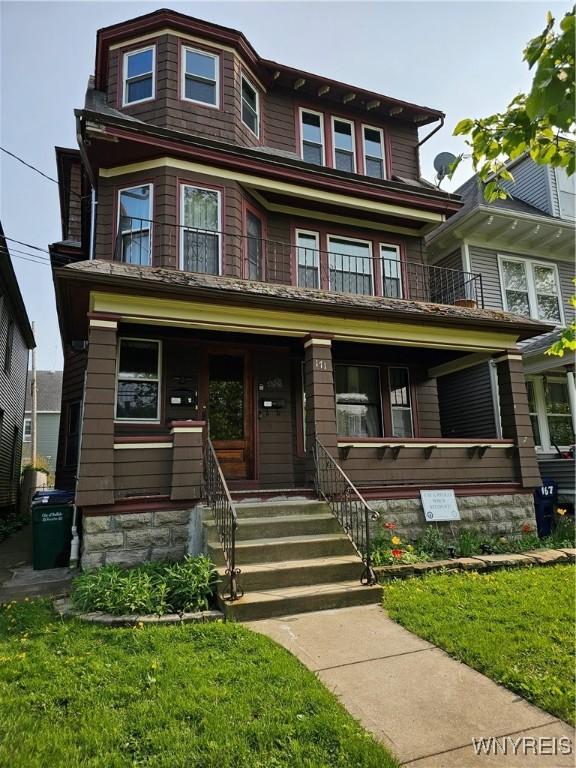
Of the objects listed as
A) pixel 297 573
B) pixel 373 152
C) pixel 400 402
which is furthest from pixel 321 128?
pixel 297 573

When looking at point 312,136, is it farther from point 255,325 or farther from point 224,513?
point 224,513

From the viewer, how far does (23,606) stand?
5.05 m

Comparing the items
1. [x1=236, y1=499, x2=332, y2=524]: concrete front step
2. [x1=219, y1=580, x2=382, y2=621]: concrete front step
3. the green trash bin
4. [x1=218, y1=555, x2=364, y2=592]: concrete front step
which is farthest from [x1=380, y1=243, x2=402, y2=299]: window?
the green trash bin

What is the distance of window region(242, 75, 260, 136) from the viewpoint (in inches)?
399

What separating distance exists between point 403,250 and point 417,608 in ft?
27.0

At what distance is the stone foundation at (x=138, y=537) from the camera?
6133 mm


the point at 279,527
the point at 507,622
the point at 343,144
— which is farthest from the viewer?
the point at 343,144

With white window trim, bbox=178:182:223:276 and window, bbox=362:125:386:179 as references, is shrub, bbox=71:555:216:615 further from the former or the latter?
window, bbox=362:125:386:179

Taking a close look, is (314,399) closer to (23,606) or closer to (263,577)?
(263,577)

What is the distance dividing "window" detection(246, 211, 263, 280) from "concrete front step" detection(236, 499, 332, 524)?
4493 mm

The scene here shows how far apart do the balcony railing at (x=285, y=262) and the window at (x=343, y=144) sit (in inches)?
82.2

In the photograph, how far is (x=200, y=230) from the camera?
8.68 metres

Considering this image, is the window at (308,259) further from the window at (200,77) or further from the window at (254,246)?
the window at (200,77)

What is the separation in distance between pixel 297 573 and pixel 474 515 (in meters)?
4.22
